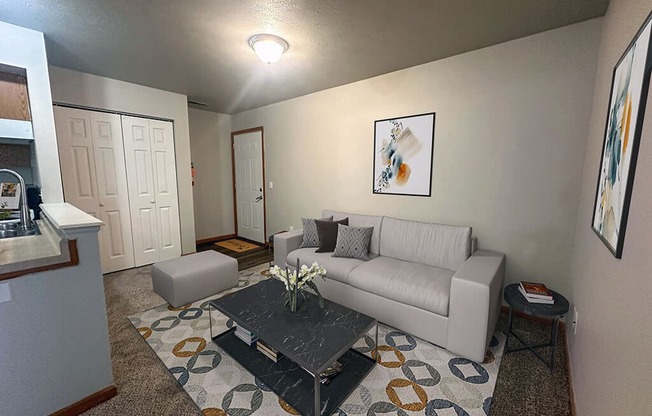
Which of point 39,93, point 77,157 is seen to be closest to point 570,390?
point 39,93

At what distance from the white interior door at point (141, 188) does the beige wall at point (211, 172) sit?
1.07m

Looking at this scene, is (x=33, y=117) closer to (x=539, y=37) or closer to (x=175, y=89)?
(x=175, y=89)

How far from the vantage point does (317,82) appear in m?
3.38

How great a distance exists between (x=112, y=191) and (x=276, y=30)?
2.97m

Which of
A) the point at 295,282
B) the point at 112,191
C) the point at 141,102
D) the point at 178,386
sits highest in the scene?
the point at 141,102

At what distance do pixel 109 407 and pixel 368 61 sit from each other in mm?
3359

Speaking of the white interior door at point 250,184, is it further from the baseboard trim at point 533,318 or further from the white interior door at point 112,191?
the baseboard trim at point 533,318

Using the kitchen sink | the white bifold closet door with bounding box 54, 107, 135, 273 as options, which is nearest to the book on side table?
the kitchen sink

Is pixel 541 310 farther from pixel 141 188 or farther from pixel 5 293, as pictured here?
pixel 141 188

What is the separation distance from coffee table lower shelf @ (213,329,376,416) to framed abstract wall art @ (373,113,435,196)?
1.88 metres

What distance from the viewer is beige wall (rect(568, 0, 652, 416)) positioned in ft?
2.68

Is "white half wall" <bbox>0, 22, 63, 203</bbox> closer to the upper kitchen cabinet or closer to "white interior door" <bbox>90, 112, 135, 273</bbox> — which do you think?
the upper kitchen cabinet

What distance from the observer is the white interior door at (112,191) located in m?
3.34

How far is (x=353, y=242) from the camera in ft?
9.39
